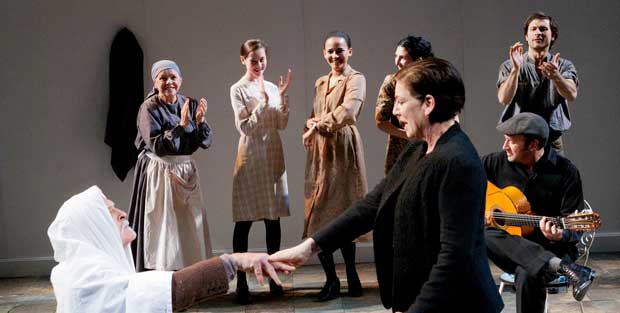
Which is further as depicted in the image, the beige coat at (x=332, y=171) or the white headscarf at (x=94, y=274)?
the beige coat at (x=332, y=171)

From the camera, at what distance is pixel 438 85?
285cm

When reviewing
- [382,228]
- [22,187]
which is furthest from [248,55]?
[382,228]

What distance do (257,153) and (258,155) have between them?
0.05ft

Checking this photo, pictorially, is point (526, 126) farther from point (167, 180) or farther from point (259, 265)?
point (167, 180)

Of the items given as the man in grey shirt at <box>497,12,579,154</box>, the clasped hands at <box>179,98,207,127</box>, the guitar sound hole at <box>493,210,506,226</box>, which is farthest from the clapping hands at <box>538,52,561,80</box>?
the clasped hands at <box>179,98,207,127</box>

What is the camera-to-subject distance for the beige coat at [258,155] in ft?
19.0

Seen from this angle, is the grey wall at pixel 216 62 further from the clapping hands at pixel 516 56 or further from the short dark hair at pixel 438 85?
the short dark hair at pixel 438 85

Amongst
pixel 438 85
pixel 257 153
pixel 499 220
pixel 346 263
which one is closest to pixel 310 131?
pixel 257 153

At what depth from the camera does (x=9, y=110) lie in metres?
6.82

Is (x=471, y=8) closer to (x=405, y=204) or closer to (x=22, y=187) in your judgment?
(x=22, y=187)

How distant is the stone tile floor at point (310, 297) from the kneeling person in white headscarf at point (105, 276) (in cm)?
270

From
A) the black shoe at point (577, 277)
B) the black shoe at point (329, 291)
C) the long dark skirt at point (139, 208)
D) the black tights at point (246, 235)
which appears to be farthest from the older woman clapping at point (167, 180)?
the black shoe at point (577, 277)

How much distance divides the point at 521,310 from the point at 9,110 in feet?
13.6

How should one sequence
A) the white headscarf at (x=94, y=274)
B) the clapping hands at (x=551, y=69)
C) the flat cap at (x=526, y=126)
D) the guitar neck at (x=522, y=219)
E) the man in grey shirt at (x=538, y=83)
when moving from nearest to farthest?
the white headscarf at (x=94, y=274), the guitar neck at (x=522, y=219), the flat cap at (x=526, y=126), the clapping hands at (x=551, y=69), the man in grey shirt at (x=538, y=83)
